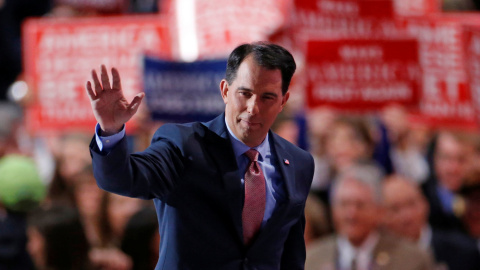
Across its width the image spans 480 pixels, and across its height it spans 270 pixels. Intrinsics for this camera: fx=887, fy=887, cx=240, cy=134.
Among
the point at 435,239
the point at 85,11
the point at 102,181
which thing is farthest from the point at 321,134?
the point at 102,181

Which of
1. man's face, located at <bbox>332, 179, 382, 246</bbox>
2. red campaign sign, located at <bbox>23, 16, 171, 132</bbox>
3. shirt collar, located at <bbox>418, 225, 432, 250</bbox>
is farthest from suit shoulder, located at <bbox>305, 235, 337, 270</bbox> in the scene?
red campaign sign, located at <bbox>23, 16, 171, 132</bbox>

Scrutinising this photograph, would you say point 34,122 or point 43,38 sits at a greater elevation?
point 43,38

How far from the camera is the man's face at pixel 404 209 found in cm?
653

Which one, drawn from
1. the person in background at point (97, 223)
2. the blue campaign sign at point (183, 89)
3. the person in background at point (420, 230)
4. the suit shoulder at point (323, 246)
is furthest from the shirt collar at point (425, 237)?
the person in background at point (97, 223)

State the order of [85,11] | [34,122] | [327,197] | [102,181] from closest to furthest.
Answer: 1. [102,181]
2. [327,197]
3. [34,122]
4. [85,11]

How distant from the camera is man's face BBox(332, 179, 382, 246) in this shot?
232 inches

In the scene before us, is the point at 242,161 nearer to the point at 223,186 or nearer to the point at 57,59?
the point at 223,186

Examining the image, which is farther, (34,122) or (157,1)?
(157,1)

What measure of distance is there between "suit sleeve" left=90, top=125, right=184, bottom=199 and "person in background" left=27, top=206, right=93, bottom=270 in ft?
10.4

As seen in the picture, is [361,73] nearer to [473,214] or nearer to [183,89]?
[473,214]

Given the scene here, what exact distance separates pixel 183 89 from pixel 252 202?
11.4ft

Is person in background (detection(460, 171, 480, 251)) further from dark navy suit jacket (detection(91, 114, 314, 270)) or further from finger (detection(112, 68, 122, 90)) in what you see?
finger (detection(112, 68, 122, 90))

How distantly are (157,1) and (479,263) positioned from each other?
5.09 metres

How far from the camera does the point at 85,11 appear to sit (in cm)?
869
